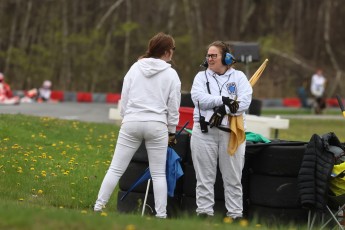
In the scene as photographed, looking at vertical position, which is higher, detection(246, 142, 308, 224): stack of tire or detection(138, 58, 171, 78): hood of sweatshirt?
detection(138, 58, 171, 78): hood of sweatshirt

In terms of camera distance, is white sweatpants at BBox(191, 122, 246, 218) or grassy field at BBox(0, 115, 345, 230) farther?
white sweatpants at BBox(191, 122, 246, 218)

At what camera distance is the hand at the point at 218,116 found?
9.19m

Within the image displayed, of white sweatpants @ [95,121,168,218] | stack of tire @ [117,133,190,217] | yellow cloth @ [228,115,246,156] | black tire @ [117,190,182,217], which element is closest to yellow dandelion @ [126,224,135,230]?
white sweatpants @ [95,121,168,218]

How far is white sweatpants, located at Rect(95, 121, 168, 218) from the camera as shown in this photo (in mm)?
9141

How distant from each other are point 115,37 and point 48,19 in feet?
10.9

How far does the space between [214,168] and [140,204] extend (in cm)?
110

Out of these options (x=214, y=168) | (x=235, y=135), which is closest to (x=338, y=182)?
(x=235, y=135)

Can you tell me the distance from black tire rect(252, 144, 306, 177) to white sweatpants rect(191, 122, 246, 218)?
13.0 inches

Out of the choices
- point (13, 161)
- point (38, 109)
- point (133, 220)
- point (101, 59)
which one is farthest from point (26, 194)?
point (101, 59)

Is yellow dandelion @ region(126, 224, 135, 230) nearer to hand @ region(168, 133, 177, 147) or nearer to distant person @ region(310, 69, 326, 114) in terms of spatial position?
hand @ region(168, 133, 177, 147)

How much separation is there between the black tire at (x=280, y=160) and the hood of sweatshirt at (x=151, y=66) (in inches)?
54.4

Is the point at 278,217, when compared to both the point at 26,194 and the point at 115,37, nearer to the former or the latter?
the point at 26,194

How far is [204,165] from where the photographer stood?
30.8 feet

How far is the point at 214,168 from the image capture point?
941cm
